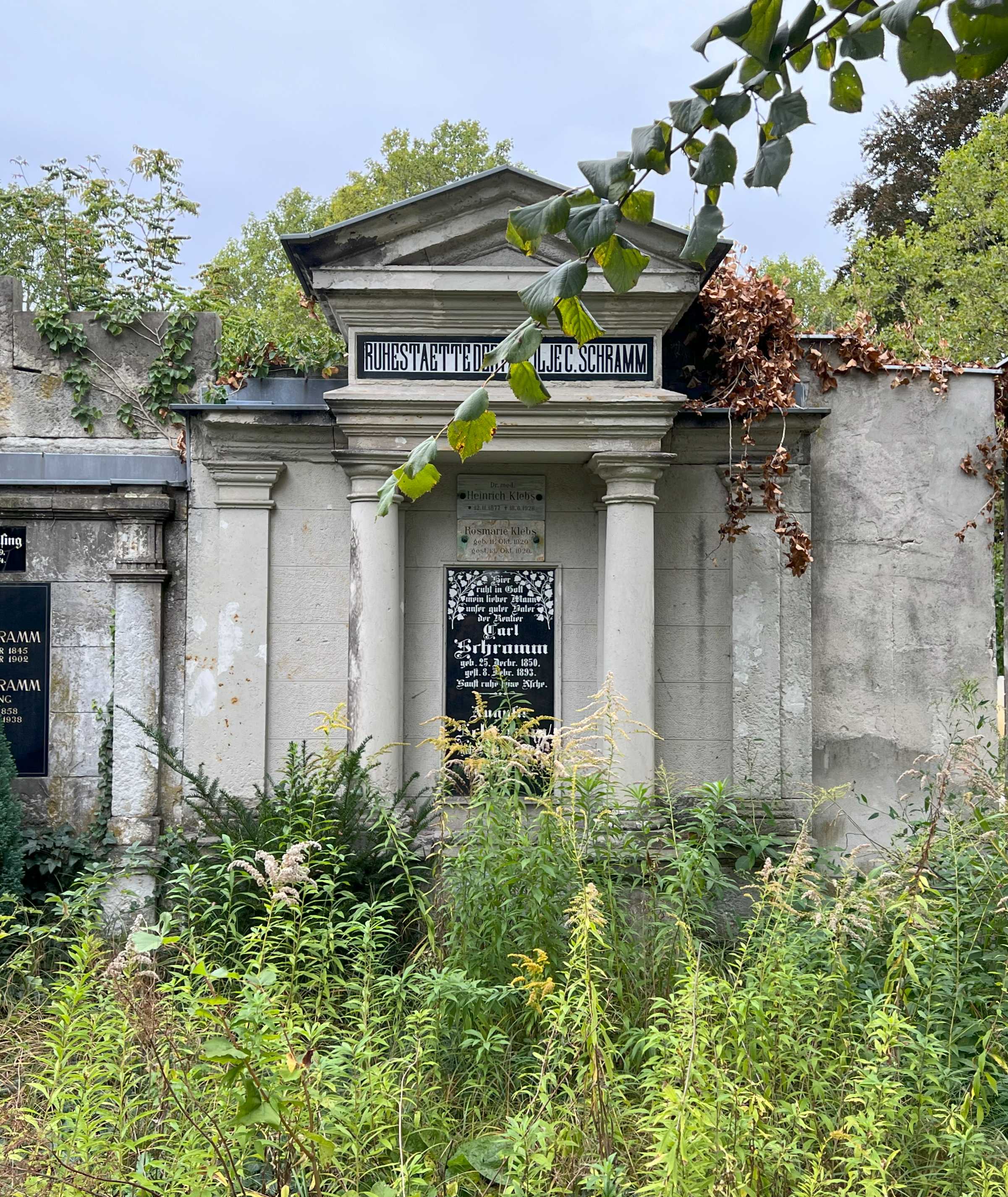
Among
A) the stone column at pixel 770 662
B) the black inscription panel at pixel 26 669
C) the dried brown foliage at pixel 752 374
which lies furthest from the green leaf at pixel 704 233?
the black inscription panel at pixel 26 669

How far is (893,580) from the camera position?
7.22 metres

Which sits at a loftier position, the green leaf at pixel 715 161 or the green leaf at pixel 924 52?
the green leaf at pixel 924 52

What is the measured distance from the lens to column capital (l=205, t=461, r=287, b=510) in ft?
22.4

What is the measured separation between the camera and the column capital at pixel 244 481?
6.82 metres

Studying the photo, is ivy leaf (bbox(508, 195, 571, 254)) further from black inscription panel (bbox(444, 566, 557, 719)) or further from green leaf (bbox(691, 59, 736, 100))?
black inscription panel (bbox(444, 566, 557, 719))

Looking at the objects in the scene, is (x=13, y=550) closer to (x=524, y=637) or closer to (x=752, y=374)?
(x=524, y=637)

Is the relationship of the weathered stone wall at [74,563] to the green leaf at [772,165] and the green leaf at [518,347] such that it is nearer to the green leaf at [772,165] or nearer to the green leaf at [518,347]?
the green leaf at [518,347]

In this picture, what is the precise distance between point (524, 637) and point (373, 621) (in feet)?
3.43

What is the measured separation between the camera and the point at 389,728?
6.50 metres

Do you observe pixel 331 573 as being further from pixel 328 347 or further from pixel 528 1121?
pixel 528 1121

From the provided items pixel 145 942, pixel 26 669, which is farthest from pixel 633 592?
pixel 145 942

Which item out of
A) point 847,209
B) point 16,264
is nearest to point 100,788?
point 16,264

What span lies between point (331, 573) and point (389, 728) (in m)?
1.10

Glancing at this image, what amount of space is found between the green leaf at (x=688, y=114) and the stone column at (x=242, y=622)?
476cm
